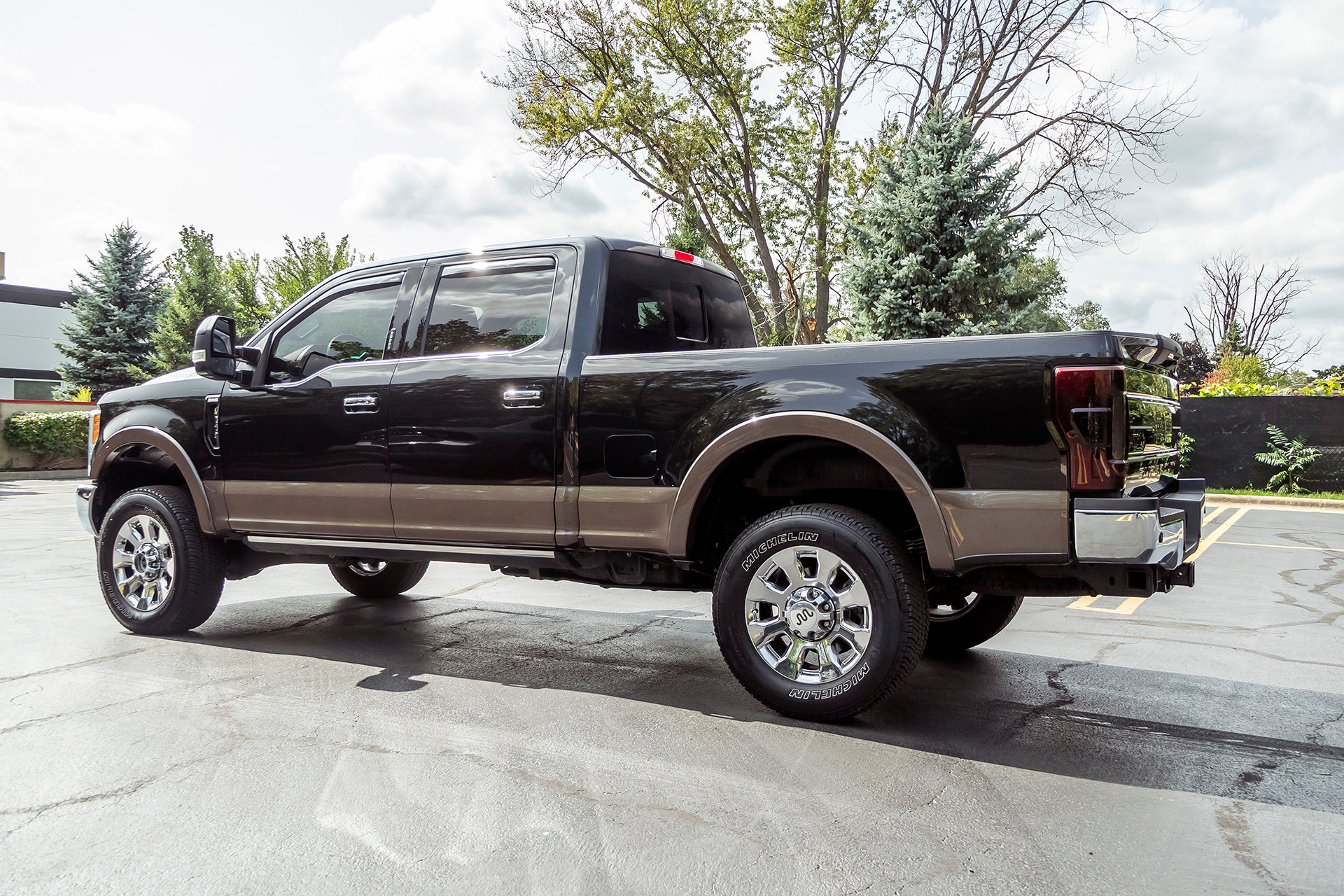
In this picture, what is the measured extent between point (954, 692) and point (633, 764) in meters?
1.84

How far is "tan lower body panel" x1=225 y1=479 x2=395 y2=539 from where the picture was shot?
5008mm

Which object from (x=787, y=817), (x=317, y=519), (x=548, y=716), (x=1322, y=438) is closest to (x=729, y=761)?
(x=787, y=817)

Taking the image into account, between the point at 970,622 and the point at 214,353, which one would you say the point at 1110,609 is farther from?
the point at 214,353

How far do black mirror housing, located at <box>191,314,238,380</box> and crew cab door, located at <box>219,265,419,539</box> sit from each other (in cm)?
17

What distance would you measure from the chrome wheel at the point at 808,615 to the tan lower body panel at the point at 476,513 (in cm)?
112

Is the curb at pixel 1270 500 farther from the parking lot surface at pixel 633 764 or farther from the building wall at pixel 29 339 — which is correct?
the building wall at pixel 29 339

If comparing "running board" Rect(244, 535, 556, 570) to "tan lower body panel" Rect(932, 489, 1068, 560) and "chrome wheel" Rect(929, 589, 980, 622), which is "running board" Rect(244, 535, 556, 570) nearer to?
"chrome wheel" Rect(929, 589, 980, 622)

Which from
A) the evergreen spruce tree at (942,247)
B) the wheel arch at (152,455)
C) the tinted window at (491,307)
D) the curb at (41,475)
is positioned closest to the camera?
the tinted window at (491,307)

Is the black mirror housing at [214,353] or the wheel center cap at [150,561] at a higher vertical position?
the black mirror housing at [214,353]

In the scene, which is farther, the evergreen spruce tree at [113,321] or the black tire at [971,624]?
the evergreen spruce tree at [113,321]

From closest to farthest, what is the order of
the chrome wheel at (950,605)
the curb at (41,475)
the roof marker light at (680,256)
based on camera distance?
1. the chrome wheel at (950,605)
2. the roof marker light at (680,256)
3. the curb at (41,475)

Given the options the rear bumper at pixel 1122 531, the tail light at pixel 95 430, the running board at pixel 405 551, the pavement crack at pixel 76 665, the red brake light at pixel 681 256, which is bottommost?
the pavement crack at pixel 76 665

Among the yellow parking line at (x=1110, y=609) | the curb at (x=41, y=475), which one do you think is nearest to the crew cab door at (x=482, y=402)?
the yellow parking line at (x=1110, y=609)

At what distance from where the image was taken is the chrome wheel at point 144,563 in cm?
565
